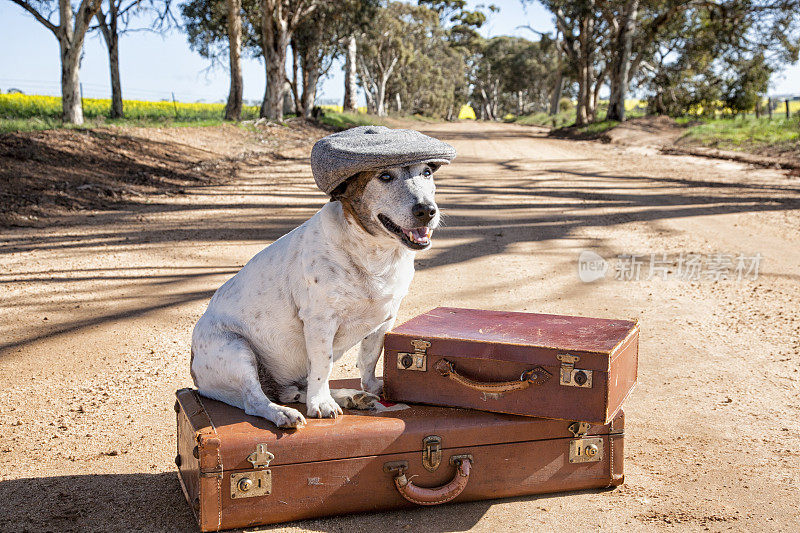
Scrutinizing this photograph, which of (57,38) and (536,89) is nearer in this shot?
(57,38)

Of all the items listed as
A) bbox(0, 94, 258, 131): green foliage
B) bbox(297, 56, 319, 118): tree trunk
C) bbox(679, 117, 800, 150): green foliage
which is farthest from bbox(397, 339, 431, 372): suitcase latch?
bbox(297, 56, 319, 118): tree trunk

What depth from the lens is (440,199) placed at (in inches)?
468

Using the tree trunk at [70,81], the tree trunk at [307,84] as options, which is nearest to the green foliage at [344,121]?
the tree trunk at [307,84]


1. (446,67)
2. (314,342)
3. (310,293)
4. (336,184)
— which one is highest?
(446,67)

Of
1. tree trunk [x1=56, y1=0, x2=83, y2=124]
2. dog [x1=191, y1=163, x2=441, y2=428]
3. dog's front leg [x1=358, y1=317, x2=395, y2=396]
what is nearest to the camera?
dog [x1=191, y1=163, x2=441, y2=428]

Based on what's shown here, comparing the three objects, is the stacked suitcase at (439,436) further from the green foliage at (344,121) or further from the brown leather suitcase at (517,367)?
the green foliage at (344,121)

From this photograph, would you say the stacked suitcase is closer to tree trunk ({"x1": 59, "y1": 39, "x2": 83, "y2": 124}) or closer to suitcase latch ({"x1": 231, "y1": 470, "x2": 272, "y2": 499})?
suitcase latch ({"x1": 231, "y1": 470, "x2": 272, "y2": 499})

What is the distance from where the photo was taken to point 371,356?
11.2 ft

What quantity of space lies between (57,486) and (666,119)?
2706cm

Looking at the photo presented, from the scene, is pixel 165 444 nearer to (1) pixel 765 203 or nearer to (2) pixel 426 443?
(2) pixel 426 443

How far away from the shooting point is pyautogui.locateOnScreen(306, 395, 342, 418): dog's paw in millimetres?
3014

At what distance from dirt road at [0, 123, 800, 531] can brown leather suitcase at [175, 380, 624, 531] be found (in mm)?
95

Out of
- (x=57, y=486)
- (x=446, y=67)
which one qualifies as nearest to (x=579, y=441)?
(x=57, y=486)

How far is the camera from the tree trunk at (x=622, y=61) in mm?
28328
